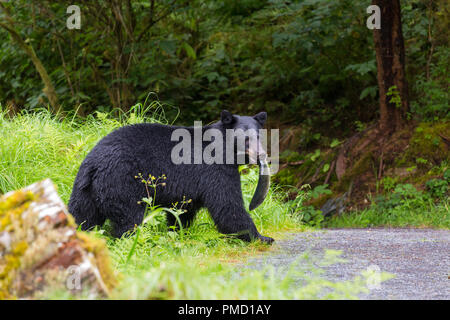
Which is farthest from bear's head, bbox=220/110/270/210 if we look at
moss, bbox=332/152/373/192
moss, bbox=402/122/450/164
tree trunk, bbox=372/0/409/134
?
tree trunk, bbox=372/0/409/134

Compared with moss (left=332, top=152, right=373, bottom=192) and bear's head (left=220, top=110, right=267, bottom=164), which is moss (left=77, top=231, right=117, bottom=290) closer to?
bear's head (left=220, top=110, right=267, bottom=164)

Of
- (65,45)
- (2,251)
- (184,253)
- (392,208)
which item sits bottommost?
(392,208)

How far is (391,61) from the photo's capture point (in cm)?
830

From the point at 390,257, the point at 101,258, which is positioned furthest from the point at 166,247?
the point at 390,257

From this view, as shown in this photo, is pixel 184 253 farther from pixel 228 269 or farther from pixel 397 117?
pixel 397 117

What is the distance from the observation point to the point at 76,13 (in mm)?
9102

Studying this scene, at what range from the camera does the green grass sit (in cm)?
231

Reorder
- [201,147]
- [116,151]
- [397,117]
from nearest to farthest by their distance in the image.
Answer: [116,151], [201,147], [397,117]

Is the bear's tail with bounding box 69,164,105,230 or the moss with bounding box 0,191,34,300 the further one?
the bear's tail with bounding box 69,164,105,230

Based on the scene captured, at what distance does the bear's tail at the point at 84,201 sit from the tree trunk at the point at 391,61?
5.65 metres

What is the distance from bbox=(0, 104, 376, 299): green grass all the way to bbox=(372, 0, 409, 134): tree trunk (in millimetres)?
2761
